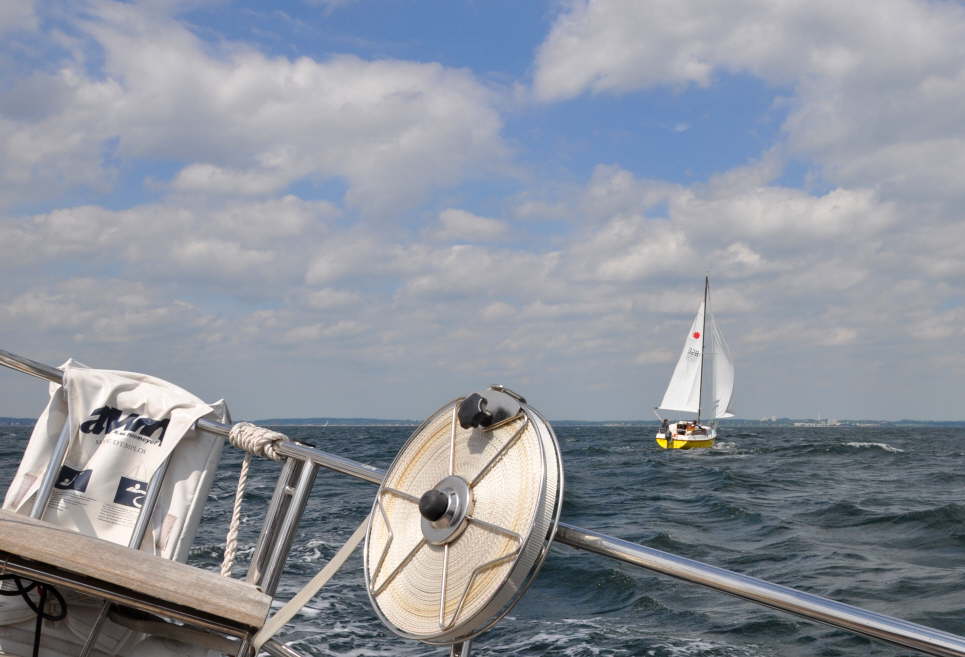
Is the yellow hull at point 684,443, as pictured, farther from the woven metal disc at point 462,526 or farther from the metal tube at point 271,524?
the woven metal disc at point 462,526

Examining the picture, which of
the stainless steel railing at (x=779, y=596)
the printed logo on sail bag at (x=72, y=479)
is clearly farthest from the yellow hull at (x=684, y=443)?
the stainless steel railing at (x=779, y=596)

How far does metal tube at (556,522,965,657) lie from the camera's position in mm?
1277

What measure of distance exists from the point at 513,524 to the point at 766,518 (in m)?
13.9

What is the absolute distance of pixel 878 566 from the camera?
1038cm

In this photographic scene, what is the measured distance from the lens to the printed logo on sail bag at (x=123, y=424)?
2.77 m

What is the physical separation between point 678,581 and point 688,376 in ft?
158

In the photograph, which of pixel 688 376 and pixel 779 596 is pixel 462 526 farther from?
pixel 688 376

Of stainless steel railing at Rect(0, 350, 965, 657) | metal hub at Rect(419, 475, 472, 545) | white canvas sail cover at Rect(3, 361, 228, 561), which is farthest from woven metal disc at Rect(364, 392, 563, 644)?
white canvas sail cover at Rect(3, 361, 228, 561)

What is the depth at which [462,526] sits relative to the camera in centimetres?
188

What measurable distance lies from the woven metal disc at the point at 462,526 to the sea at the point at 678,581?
3.14 metres

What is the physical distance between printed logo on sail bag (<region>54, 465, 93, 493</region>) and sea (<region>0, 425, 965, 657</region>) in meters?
3.60

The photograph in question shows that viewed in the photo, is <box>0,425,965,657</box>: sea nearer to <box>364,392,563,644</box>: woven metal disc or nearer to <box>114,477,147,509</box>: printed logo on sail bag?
<box>364,392,563,644</box>: woven metal disc

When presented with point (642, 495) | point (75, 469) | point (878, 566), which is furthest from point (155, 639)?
point (642, 495)

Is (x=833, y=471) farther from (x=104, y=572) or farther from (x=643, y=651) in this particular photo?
(x=104, y=572)
